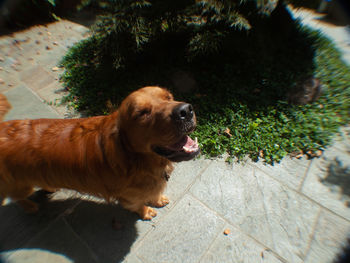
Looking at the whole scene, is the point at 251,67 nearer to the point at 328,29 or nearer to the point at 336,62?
the point at 336,62

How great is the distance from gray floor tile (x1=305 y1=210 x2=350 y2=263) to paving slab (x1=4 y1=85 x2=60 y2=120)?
458cm

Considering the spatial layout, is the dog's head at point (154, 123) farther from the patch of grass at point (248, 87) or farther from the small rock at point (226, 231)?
the patch of grass at point (248, 87)

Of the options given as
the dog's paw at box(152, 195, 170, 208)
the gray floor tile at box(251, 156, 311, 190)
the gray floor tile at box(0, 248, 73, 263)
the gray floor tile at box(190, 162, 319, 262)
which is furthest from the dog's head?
the gray floor tile at box(251, 156, 311, 190)

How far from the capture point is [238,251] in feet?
7.61

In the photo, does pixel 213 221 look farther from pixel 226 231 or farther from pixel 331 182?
pixel 331 182

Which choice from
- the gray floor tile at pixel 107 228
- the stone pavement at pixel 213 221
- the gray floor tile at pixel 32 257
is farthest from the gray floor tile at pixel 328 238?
the gray floor tile at pixel 32 257

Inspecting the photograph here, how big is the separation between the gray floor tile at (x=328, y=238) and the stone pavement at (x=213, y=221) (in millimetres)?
12

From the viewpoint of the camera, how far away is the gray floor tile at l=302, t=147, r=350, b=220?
2.69 meters

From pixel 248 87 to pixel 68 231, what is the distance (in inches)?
160

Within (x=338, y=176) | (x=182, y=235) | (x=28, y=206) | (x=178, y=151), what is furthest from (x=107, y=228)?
(x=338, y=176)

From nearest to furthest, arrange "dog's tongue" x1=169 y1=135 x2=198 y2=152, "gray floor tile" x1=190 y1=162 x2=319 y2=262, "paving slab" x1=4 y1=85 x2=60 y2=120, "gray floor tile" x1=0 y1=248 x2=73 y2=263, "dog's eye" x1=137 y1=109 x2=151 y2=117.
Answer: "dog's eye" x1=137 y1=109 x2=151 y2=117, "dog's tongue" x1=169 y1=135 x2=198 y2=152, "gray floor tile" x1=0 y1=248 x2=73 y2=263, "gray floor tile" x1=190 y1=162 x2=319 y2=262, "paving slab" x1=4 y1=85 x2=60 y2=120

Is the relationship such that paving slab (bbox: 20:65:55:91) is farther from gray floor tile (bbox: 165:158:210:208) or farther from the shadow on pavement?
the shadow on pavement

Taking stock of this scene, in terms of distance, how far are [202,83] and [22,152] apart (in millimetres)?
3412

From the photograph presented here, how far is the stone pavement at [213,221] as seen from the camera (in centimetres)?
232
